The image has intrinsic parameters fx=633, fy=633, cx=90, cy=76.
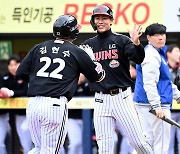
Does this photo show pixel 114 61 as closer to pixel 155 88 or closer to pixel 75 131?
pixel 155 88

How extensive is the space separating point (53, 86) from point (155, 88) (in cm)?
156

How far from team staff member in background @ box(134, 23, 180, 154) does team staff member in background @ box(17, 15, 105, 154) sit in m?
1.24

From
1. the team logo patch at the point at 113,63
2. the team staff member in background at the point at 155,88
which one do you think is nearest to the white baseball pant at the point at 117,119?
the team logo patch at the point at 113,63

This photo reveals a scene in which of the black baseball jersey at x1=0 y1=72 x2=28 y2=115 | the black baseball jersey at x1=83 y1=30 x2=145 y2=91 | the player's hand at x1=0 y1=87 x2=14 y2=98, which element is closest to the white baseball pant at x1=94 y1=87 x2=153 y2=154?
the black baseball jersey at x1=83 y1=30 x2=145 y2=91

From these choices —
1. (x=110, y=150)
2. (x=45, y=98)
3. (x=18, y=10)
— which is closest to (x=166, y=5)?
(x=18, y=10)

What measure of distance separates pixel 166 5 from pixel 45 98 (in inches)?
228

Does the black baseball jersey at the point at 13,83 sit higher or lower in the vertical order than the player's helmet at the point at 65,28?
lower

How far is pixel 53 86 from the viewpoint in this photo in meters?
5.94

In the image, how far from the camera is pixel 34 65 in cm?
606

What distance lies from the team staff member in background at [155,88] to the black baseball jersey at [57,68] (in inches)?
48.7

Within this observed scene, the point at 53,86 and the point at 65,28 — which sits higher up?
the point at 65,28

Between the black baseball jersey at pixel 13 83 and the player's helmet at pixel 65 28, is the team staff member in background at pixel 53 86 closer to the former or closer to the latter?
the player's helmet at pixel 65 28

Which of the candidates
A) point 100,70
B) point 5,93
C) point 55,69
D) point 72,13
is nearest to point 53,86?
point 55,69

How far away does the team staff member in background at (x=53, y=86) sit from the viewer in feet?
19.4
